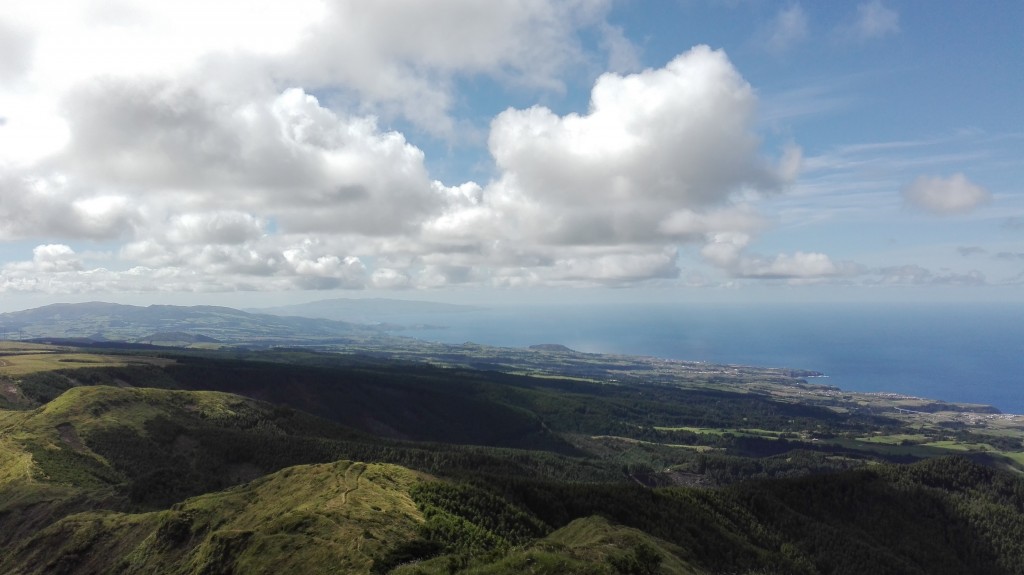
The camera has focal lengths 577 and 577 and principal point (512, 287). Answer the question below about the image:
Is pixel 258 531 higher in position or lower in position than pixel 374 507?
lower

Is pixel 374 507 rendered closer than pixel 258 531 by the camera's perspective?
No

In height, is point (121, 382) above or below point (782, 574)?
above

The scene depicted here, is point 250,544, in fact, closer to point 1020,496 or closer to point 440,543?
point 440,543

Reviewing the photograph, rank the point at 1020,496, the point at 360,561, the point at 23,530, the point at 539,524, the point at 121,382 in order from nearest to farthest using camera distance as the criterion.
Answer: the point at 360,561, the point at 23,530, the point at 539,524, the point at 1020,496, the point at 121,382

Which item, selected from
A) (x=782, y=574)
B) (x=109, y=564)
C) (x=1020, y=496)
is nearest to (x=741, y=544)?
(x=782, y=574)

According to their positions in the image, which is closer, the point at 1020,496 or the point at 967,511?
the point at 967,511

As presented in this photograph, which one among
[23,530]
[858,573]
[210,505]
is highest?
[210,505]

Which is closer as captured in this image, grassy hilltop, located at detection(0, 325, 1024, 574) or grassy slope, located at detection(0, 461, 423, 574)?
grassy slope, located at detection(0, 461, 423, 574)

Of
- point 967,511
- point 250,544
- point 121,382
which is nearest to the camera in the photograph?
point 250,544

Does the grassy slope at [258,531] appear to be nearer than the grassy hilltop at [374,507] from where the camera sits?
Yes
